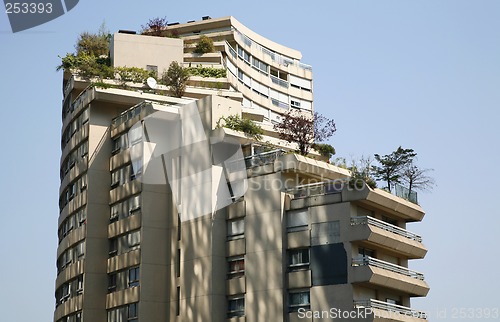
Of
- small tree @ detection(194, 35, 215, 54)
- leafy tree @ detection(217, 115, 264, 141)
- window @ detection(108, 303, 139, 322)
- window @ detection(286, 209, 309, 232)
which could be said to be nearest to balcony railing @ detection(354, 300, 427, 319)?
window @ detection(286, 209, 309, 232)

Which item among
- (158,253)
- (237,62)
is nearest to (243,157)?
(158,253)

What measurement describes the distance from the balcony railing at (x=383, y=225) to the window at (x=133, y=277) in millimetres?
16110

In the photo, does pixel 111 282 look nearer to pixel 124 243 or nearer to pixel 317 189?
pixel 124 243

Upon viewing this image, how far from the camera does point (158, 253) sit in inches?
2254

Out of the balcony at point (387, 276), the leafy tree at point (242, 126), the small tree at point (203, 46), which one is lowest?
the balcony at point (387, 276)

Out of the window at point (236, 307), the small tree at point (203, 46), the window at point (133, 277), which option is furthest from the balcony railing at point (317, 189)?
the small tree at point (203, 46)

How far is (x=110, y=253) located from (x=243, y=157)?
45.2ft

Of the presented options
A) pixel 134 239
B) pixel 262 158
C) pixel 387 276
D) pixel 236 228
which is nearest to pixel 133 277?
pixel 134 239

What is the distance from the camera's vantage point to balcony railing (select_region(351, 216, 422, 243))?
1943 inches

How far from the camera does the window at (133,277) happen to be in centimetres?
5734

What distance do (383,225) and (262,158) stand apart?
8.48m

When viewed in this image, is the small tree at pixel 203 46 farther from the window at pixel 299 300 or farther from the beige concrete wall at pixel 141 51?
the window at pixel 299 300

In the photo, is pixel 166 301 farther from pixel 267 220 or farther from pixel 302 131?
pixel 302 131

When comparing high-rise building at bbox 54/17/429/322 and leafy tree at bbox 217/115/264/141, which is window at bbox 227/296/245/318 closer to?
high-rise building at bbox 54/17/429/322
